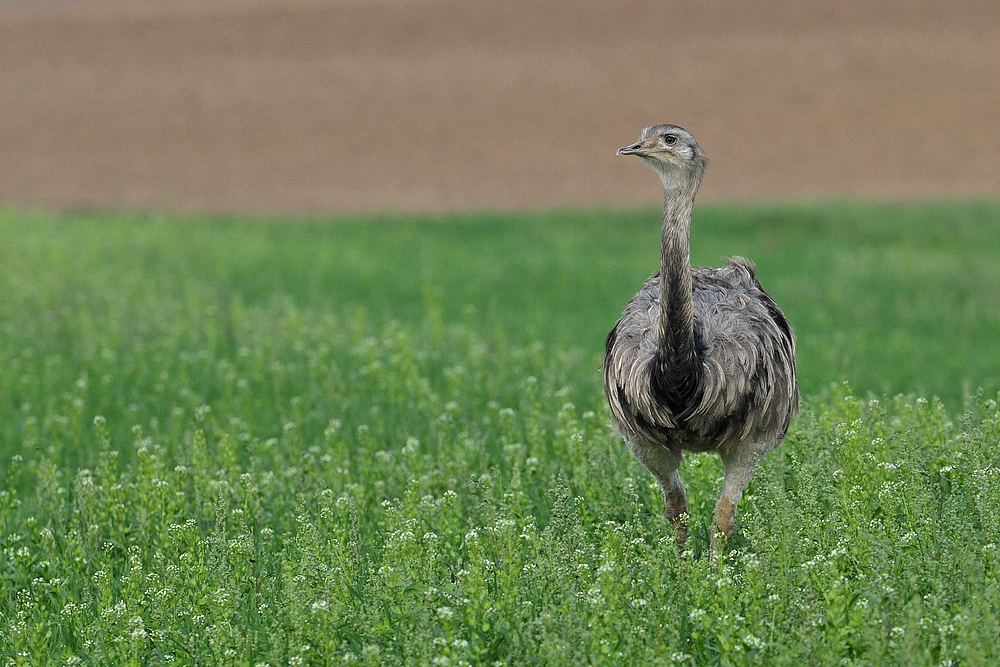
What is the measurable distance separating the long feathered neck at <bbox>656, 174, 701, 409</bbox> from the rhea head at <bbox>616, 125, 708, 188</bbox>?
0.43 feet

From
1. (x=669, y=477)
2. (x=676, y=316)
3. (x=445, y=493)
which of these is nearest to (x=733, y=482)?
(x=669, y=477)

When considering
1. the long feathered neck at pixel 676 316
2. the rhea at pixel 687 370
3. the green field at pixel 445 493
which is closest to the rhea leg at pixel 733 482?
the rhea at pixel 687 370

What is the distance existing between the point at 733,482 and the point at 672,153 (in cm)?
186

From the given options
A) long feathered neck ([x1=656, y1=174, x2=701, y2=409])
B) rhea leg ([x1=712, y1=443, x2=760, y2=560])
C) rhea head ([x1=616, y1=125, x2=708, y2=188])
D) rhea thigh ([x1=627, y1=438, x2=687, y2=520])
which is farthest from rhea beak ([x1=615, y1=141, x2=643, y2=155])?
rhea leg ([x1=712, y1=443, x2=760, y2=560])

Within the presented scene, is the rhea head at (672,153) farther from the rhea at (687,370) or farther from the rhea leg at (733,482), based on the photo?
the rhea leg at (733,482)

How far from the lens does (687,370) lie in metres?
6.84

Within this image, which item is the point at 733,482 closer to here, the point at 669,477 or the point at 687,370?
the point at 669,477

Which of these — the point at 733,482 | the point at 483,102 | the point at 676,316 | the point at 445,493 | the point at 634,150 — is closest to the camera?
the point at 676,316

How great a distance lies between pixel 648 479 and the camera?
8.69m

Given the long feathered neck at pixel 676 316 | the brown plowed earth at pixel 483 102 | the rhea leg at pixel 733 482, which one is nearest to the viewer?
the long feathered neck at pixel 676 316

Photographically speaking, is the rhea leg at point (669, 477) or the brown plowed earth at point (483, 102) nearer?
the rhea leg at point (669, 477)

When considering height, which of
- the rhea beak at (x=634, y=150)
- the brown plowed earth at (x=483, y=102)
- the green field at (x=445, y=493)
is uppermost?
the brown plowed earth at (x=483, y=102)

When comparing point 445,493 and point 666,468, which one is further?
point 445,493

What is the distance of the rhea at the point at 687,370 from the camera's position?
686 cm
